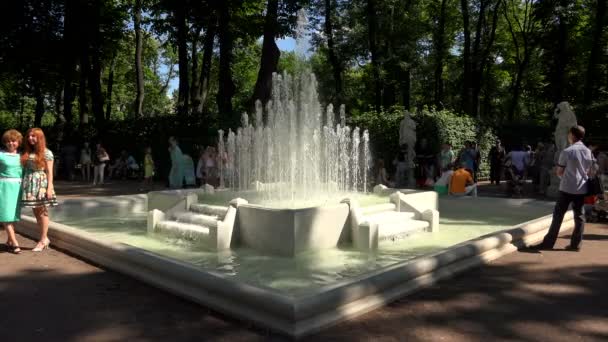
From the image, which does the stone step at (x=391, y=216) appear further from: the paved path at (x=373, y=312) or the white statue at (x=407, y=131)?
the white statue at (x=407, y=131)

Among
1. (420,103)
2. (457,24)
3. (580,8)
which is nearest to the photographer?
(580,8)

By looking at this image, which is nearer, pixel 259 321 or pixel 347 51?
pixel 259 321

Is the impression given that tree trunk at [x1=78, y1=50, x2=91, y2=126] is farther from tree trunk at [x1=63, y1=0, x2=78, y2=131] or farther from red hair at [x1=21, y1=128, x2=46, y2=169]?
red hair at [x1=21, y1=128, x2=46, y2=169]

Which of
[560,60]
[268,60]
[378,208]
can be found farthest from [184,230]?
[560,60]

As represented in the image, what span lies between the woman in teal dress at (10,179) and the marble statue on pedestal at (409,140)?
513 inches

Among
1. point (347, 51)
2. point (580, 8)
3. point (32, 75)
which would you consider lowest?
point (32, 75)

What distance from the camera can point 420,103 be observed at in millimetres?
38906

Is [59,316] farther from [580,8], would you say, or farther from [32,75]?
[580,8]

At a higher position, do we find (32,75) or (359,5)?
(359,5)

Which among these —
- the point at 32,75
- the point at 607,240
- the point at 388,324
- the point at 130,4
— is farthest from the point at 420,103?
the point at 388,324

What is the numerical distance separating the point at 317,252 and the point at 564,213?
3.36 m

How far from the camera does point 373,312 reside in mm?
4477

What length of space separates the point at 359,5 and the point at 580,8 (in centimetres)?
1213

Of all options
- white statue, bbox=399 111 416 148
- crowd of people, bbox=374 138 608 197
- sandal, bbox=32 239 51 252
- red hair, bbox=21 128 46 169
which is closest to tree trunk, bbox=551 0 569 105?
crowd of people, bbox=374 138 608 197
